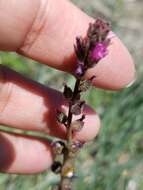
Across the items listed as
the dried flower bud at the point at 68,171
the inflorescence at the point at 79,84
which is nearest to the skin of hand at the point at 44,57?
the inflorescence at the point at 79,84

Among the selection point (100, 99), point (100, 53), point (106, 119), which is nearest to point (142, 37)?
point (100, 99)

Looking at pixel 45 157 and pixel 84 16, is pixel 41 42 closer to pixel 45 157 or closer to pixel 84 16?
pixel 84 16

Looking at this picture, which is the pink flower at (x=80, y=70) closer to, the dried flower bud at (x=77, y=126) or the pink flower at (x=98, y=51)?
the pink flower at (x=98, y=51)

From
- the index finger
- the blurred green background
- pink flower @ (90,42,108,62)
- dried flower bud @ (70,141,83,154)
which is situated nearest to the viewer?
pink flower @ (90,42,108,62)

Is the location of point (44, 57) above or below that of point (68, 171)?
above

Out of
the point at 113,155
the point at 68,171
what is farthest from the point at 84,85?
the point at 113,155

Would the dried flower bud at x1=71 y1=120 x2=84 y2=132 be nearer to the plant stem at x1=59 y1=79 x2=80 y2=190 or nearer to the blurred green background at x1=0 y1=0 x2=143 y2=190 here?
the plant stem at x1=59 y1=79 x2=80 y2=190

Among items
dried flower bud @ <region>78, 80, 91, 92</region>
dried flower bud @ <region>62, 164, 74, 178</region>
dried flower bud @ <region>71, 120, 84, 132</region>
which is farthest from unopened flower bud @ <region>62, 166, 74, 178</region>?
dried flower bud @ <region>78, 80, 91, 92</region>

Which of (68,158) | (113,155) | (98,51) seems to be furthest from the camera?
(113,155)

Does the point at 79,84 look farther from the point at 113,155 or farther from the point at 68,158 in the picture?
the point at 113,155
